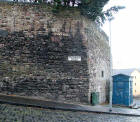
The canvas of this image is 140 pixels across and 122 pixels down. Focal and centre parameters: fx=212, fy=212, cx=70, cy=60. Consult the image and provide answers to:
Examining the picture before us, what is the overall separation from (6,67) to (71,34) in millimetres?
4155

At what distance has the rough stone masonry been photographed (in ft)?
38.9

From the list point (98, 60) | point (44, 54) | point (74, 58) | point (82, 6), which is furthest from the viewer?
point (98, 60)

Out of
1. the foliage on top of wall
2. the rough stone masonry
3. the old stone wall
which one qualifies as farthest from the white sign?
the foliage on top of wall

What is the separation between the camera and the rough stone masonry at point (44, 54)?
466 inches

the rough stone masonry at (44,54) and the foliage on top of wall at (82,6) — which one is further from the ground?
the foliage on top of wall at (82,6)

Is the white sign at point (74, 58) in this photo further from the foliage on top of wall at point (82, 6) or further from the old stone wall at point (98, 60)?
the foliage on top of wall at point (82, 6)

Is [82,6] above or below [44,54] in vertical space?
above

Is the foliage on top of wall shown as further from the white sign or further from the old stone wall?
the white sign

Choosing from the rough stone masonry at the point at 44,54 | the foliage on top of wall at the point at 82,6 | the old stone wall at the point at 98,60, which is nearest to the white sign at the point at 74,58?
the rough stone masonry at the point at 44,54

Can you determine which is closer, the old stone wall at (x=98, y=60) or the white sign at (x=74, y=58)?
the white sign at (x=74, y=58)

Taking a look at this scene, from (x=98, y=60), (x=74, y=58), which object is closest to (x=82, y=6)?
(x=74, y=58)

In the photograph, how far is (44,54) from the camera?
12078 millimetres

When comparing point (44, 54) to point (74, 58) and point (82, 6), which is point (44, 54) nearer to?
point (74, 58)

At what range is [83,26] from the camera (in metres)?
12.6
